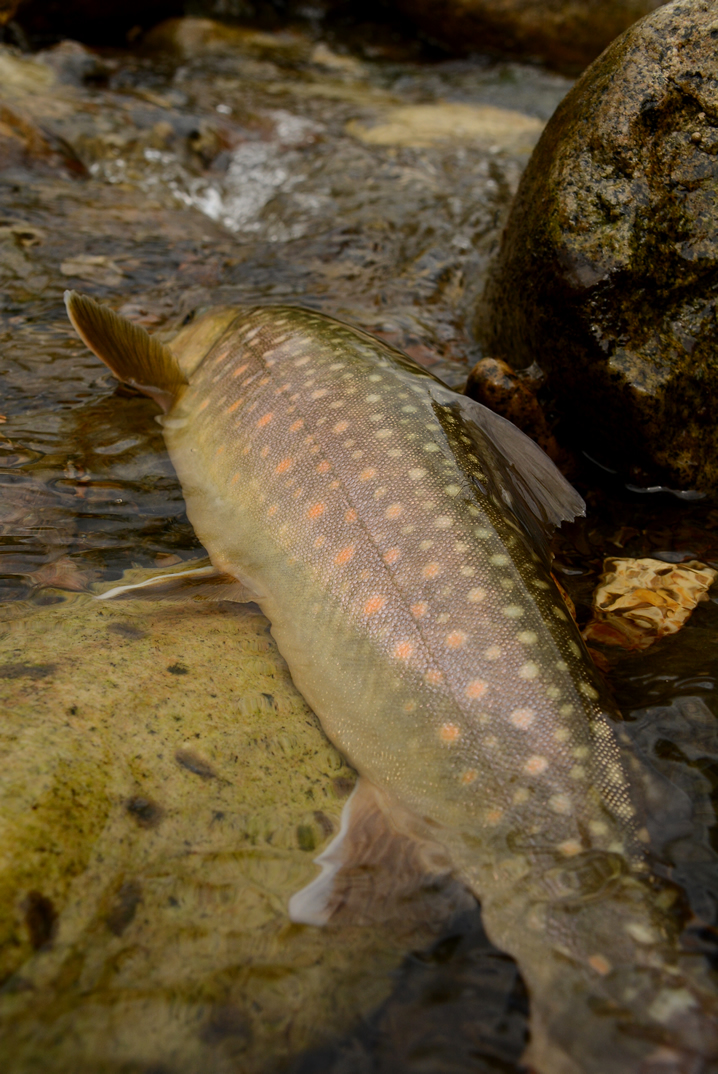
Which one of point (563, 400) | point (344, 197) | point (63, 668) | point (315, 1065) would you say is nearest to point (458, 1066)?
point (315, 1065)

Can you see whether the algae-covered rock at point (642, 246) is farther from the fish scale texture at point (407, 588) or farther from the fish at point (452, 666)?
the fish scale texture at point (407, 588)

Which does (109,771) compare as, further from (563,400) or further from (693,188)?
(693,188)

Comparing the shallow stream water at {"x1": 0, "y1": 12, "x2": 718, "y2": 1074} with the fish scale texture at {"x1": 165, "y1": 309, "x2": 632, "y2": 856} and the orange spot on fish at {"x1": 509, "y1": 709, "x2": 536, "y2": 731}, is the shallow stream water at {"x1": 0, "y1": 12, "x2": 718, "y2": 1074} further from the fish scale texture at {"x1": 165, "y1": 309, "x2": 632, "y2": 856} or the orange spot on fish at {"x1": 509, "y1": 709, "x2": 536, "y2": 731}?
the orange spot on fish at {"x1": 509, "y1": 709, "x2": 536, "y2": 731}

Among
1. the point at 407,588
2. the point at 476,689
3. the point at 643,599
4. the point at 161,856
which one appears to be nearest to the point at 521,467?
the point at 643,599

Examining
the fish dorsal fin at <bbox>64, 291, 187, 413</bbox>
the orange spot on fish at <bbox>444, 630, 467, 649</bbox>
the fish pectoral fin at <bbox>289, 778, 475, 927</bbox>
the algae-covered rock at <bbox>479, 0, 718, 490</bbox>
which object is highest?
the algae-covered rock at <bbox>479, 0, 718, 490</bbox>

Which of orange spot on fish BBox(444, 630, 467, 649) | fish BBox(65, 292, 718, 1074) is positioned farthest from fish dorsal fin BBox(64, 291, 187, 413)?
orange spot on fish BBox(444, 630, 467, 649)

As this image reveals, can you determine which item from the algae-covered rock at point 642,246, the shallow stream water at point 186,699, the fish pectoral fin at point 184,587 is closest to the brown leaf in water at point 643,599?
the shallow stream water at point 186,699
